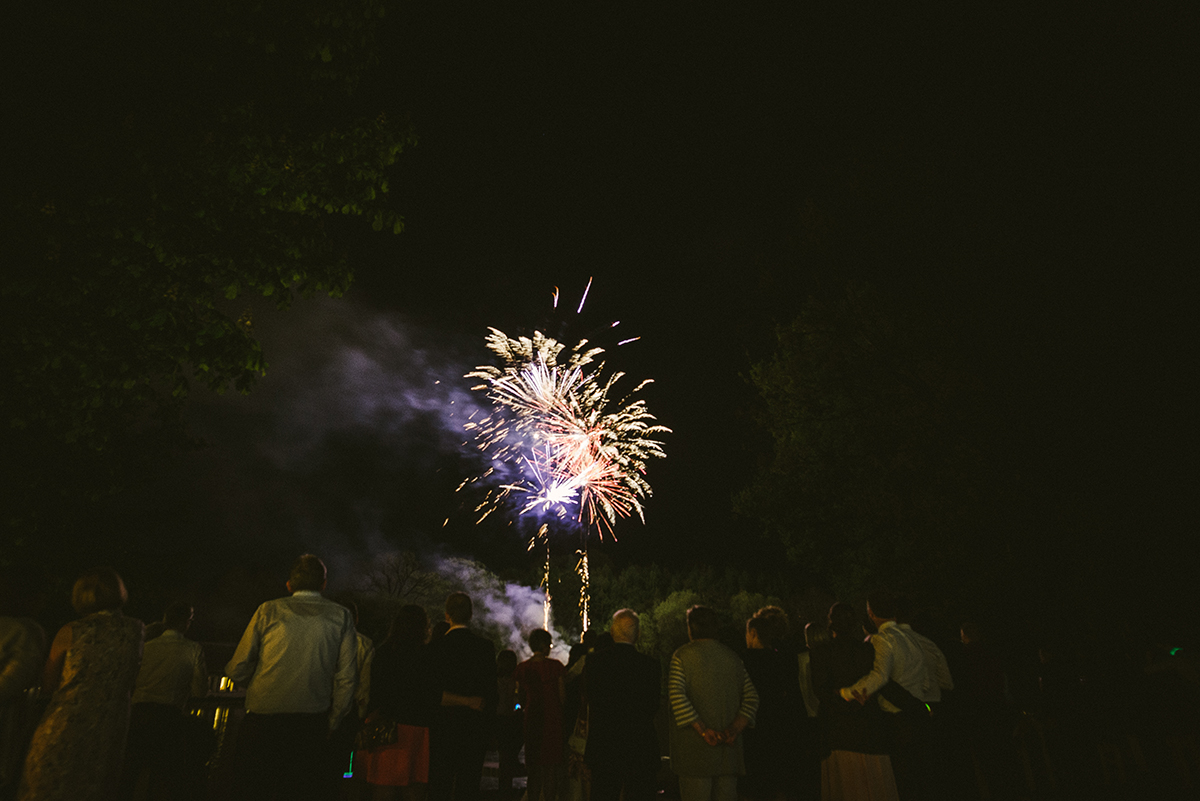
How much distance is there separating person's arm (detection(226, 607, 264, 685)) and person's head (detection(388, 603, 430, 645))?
1068mm

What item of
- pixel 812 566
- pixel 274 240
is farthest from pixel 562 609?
pixel 274 240

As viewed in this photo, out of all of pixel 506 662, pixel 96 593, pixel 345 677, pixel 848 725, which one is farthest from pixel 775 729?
pixel 96 593

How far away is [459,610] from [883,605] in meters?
3.31

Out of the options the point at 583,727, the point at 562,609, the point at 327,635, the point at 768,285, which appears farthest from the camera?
the point at 562,609

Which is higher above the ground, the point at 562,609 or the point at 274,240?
the point at 562,609

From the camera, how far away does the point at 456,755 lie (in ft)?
17.8

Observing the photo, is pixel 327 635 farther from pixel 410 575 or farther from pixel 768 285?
pixel 410 575

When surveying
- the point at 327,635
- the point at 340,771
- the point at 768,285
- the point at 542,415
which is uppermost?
the point at 768,285

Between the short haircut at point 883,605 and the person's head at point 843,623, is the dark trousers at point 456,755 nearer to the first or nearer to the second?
the person's head at point 843,623

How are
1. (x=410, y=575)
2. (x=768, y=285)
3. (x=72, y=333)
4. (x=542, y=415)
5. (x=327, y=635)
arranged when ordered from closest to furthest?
(x=327, y=635)
(x=72, y=333)
(x=542, y=415)
(x=768, y=285)
(x=410, y=575)

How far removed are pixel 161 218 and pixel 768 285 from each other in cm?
1969

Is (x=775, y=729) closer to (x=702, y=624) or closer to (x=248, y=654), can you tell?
(x=702, y=624)

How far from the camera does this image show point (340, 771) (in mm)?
5215

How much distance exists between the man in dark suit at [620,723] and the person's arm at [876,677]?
1.41 meters
